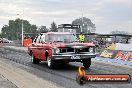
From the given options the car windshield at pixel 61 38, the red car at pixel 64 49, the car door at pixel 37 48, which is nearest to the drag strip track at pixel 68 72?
the red car at pixel 64 49

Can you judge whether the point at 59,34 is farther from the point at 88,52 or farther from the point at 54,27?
the point at 54,27

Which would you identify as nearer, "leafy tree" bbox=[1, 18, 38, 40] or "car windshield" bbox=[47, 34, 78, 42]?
"car windshield" bbox=[47, 34, 78, 42]

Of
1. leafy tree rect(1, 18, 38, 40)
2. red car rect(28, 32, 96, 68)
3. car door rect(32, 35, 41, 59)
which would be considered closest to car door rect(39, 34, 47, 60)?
red car rect(28, 32, 96, 68)

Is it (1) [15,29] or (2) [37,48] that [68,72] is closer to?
(2) [37,48]

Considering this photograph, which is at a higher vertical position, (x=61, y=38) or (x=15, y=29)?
(x=15, y=29)

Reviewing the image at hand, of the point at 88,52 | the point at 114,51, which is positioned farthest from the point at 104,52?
the point at 88,52

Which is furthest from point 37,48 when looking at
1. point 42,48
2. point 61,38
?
point 61,38

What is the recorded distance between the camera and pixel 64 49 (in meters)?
14.5

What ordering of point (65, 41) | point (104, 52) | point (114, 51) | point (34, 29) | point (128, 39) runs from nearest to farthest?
1. point (65, 41)
2. point (114, 51)
3. point (104, 52)
4. point (128, 39)
5. point (34, 29)

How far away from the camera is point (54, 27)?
141250mm

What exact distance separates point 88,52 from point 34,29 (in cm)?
15742

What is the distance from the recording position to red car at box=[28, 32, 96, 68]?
14.4m

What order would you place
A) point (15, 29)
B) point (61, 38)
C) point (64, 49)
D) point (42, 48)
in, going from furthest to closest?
point (15, 29)
point (42, 48)
point (61, 38)
point (64, 49)

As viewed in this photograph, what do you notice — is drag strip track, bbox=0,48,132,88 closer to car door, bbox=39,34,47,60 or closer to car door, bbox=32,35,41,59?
car door, bbox=39,34,47,60
